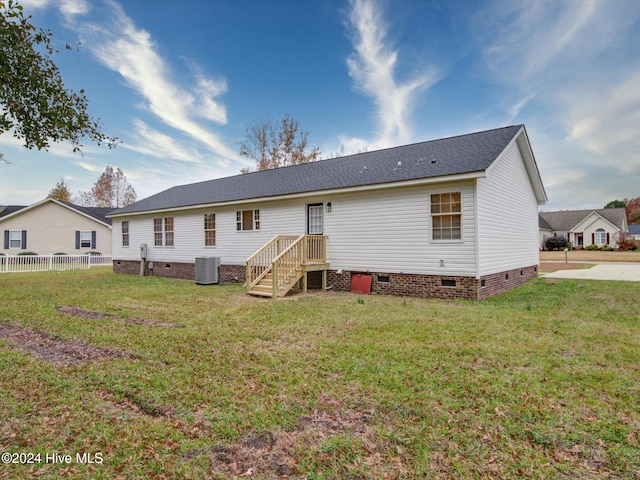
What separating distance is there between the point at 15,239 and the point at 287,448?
29782mm

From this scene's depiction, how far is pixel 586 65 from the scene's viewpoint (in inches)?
476

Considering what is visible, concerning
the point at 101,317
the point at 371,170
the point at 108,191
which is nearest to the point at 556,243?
the point at 371,170

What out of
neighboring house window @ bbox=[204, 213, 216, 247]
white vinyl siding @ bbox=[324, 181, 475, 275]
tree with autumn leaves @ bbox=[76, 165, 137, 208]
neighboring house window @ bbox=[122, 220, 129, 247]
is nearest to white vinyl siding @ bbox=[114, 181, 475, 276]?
white vinyl siding @ bbox=[324, 181, 475, 275]

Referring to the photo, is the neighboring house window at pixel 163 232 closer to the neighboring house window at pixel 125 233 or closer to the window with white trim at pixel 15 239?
the neighboring house window at pixel 125 233

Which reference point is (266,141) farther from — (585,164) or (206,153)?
(585,164)

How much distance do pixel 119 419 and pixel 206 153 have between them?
877 inches

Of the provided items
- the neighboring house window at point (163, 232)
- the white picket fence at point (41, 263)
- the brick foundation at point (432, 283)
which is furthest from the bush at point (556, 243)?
the white picket fence at point (41, 263)

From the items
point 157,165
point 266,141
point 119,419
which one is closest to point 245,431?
point 119,419

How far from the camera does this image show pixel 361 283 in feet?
36.3

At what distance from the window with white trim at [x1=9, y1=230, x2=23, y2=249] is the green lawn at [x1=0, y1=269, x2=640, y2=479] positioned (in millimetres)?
23062

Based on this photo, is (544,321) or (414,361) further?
(544,321)

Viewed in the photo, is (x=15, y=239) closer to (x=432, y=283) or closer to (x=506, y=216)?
(x=432, y=283)

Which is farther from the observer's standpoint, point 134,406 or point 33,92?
point 33,92

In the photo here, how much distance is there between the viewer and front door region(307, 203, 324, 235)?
40.2 feet
